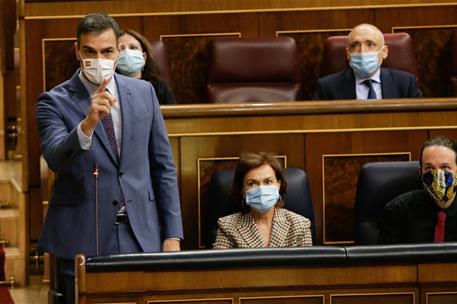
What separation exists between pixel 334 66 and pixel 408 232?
2.74ft

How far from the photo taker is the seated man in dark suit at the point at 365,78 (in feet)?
8.98

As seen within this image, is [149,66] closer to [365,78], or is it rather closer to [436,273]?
[365,78]

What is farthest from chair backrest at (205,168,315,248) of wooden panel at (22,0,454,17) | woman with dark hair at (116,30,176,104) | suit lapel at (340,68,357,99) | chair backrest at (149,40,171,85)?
wooden panel at (22,0,454,17)

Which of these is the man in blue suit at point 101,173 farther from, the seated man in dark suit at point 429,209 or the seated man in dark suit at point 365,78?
the seated man in dark suit at point 365,78

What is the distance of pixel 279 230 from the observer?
2158 mm

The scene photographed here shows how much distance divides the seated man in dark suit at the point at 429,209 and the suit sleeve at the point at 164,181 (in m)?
0.50

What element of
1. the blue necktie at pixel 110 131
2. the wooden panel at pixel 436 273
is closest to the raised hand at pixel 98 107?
the blue necktie at pixel 110 131

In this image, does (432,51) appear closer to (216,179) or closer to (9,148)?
(216,179)

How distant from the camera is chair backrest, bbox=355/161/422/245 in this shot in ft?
7.39

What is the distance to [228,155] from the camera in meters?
2.37

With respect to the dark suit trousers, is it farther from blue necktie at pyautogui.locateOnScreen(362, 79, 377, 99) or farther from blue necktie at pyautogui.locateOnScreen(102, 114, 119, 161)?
blue necktie at pyautogui.locateOnScreen(362, 79, 377, 99)

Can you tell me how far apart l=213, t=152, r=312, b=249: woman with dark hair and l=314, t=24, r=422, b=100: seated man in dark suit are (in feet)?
1.94

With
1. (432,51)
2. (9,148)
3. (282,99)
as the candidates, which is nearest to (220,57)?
(282,99)

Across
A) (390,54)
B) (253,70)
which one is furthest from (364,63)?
(253,70)
